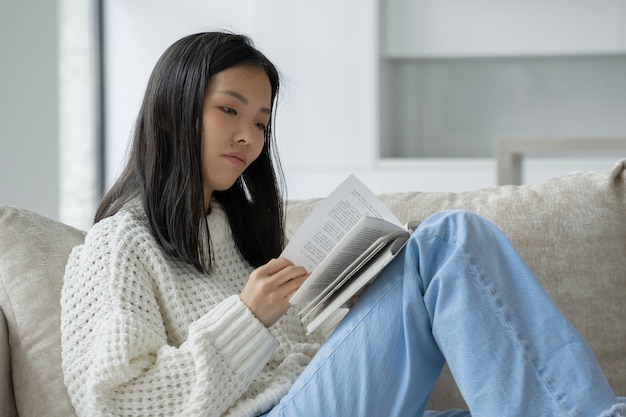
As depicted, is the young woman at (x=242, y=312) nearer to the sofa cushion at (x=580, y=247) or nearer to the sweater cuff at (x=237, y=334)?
the sweater cuff at (x=237, y=334)


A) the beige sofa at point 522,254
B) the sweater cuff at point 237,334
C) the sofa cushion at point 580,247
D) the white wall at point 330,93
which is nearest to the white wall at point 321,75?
the white wall at point 330,93

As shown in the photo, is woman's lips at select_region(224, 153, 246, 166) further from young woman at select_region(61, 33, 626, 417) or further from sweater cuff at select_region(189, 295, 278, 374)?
sweater cuff at select_region(189, 295, 278, 374)

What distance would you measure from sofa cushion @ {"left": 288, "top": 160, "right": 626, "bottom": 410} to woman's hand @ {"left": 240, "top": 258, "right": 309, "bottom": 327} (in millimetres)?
451

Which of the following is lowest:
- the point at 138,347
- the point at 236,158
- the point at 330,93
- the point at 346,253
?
the point at 138,347

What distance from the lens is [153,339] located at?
1.40m

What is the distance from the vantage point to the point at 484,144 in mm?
4840

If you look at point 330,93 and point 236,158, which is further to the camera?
point 330,93

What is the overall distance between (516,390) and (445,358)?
151mm

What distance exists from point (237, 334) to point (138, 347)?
0.15 meters

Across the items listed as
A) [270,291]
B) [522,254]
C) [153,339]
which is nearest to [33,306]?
[153,339]

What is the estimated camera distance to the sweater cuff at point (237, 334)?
1.40 metres

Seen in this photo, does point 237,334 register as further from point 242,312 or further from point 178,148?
point 178,148

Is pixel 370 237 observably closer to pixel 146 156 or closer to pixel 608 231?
pixel 146 156

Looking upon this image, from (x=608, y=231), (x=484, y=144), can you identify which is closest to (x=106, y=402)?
(x=608, y=231)
